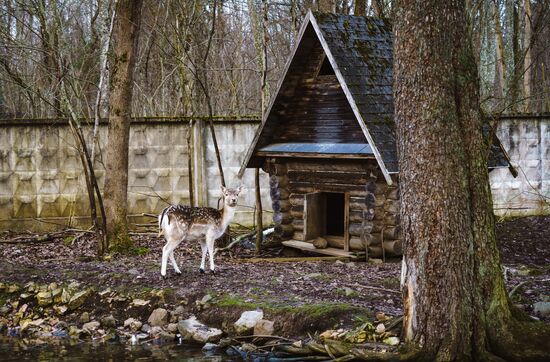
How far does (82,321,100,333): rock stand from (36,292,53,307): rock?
89cm

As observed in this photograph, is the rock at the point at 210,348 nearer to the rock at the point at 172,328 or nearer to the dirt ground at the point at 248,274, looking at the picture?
the rock at the point at 172,328

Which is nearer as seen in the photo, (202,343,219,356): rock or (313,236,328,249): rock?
(202,343,219,356): rock

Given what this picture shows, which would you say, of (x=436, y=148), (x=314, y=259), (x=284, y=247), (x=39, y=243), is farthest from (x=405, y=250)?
(x=39, y=243)

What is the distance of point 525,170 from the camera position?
18422mm

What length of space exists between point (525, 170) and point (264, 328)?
417 inches

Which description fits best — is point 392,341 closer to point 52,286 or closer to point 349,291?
point 349,291

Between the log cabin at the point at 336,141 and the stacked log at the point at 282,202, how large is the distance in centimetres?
2

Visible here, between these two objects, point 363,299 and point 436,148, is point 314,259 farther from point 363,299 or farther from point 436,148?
point 436,148

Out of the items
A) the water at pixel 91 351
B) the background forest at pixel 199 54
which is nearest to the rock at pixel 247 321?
the water at pixel 91 351

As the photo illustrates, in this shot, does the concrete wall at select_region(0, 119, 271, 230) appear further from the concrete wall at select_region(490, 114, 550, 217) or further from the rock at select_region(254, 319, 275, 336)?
the rock at select_region(254, 319, 275, 336)

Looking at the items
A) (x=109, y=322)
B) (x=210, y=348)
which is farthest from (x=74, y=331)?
(x=210, y=348)

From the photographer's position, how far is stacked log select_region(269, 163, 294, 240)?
49.2 feet

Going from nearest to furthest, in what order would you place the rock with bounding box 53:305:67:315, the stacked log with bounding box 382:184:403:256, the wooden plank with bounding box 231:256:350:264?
the rock with bounding box 53:305:67:315
the stacked log with bounding box 382:184:403:256
the wooden plank with bounding box 231:256:350:264

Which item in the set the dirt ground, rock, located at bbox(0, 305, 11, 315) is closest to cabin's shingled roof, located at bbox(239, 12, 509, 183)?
the dirt ground
